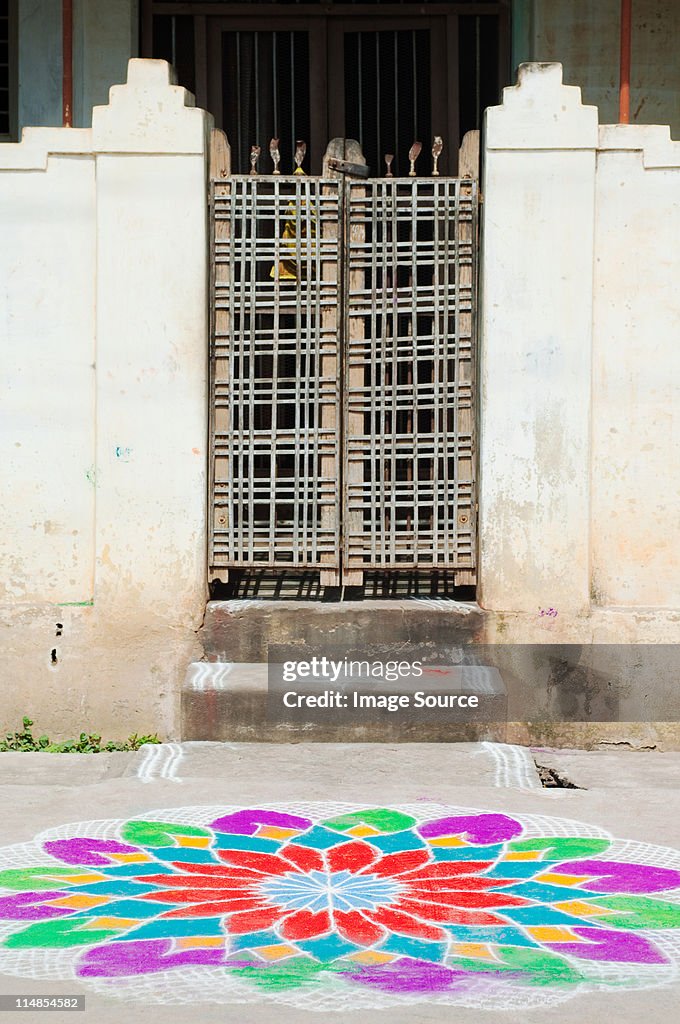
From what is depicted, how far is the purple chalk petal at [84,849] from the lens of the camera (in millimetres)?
4637

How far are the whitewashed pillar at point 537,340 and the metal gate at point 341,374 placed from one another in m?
0.19

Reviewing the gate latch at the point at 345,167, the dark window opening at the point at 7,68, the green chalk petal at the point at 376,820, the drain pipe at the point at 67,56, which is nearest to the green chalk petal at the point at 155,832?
the green chalk petal at the point at 376,820

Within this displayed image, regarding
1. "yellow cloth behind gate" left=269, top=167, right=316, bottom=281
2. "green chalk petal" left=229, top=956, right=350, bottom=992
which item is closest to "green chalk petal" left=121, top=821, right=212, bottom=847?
"green chalk petal" left=229, top=956, right=350, bottom=992

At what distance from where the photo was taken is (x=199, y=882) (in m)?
4.43

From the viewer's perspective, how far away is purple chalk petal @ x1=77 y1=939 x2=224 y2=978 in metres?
3.69

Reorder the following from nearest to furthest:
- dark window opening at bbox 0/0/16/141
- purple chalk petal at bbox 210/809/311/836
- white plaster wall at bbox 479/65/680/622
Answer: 1. purple chalk petal at bbox 210/809/311/836
2. white plaster wall at bbox 479/65/680/622
3. dark window opening at bbox 0/0/16/141

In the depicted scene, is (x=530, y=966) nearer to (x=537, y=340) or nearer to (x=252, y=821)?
(x=252, y=821)

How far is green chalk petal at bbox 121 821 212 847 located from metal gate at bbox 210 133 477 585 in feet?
5.35

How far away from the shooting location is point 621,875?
4.52 metres

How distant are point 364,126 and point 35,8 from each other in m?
2.22

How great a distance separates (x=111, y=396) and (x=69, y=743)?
1.68 m

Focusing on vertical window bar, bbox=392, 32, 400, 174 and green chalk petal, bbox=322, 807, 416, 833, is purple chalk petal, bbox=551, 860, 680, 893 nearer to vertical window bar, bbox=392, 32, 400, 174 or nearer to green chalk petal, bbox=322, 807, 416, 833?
green chalk petal, bbox=322, 807, 416, 833

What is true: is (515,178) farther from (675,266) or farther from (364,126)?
(364,126)

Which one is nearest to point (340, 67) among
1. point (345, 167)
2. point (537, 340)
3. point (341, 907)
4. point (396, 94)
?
point (396, 94)
